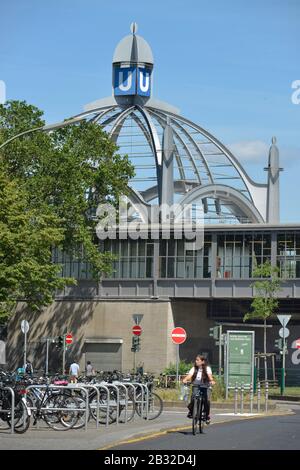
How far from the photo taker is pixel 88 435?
907 inches

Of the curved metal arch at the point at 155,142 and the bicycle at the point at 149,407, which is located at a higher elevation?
the curved metal arch at the point at 155,142

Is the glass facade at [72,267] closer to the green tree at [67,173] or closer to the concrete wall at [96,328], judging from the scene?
the concrete wall at [96,328]

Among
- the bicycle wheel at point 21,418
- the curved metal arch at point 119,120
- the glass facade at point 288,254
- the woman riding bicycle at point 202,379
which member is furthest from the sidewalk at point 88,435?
the curved metal arch at point 119,120

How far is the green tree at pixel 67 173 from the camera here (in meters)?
63.5

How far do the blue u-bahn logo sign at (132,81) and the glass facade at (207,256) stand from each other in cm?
1664

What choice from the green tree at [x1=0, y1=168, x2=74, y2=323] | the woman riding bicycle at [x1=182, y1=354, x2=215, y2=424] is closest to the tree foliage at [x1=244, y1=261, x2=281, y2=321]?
the green tree at [x1=0, y1=168, x2=74, y2=323]

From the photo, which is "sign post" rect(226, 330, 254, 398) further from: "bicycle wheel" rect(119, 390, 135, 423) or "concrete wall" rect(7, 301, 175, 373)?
"concrete wall" rect(7, 301, 175, 373)

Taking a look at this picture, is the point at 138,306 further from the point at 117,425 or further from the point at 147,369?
the point at 117,425

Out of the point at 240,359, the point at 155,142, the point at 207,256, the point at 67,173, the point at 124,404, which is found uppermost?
the point at 155,142

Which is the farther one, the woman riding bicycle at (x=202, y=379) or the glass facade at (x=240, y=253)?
the glass facade at (x=240, y=253)

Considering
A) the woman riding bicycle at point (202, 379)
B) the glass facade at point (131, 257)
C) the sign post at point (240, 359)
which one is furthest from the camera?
the glass facade at point (131, 257)

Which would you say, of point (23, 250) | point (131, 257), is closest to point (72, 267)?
point (131, 257)

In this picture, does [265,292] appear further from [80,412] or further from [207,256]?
[80,412]

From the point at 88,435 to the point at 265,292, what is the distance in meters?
42.9
